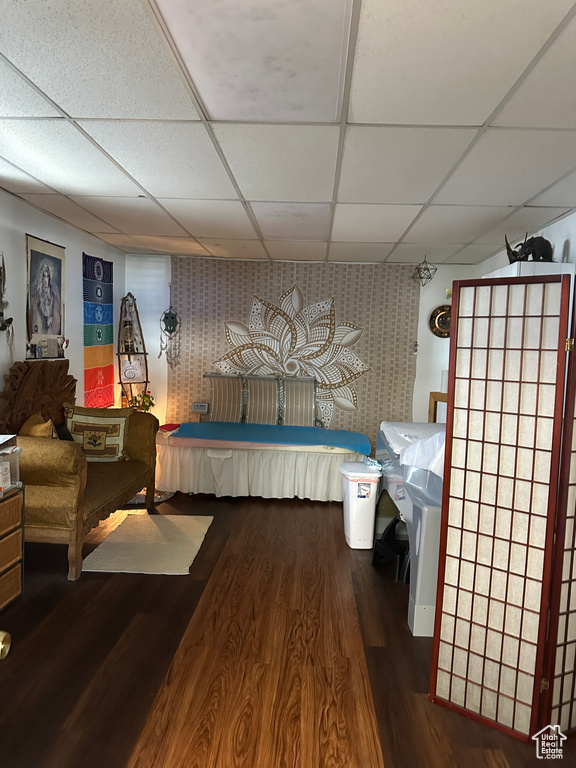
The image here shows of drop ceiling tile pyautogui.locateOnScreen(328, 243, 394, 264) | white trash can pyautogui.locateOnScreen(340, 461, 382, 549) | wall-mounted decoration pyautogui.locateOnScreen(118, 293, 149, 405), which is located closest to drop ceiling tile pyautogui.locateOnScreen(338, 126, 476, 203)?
drop ceiling tile pyautogui.locateOnScreen(328, 243, 394, 264)

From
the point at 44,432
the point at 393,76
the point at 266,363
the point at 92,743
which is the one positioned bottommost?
the point at 92,743

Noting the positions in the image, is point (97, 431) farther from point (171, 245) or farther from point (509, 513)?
point (509, 513)

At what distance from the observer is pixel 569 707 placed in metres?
2.04

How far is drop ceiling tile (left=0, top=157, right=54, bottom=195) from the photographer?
9.12 feet

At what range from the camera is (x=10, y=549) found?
2.68 metres

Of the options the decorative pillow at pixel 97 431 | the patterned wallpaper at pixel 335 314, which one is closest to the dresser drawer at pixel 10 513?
the decorative pillow at pixel 97 431

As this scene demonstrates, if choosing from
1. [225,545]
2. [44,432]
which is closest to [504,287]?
[225,545]

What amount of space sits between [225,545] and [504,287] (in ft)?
8.98

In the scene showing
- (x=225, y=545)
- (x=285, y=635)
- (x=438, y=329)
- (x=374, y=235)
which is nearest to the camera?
(x=285, y=635)

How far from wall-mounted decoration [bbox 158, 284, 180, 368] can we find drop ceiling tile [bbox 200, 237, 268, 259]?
884 mm

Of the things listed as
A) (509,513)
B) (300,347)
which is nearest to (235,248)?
(300,347)

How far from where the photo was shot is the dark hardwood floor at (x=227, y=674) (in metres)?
1.88

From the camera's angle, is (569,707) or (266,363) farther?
(266,363)

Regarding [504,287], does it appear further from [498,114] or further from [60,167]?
[60,167]
